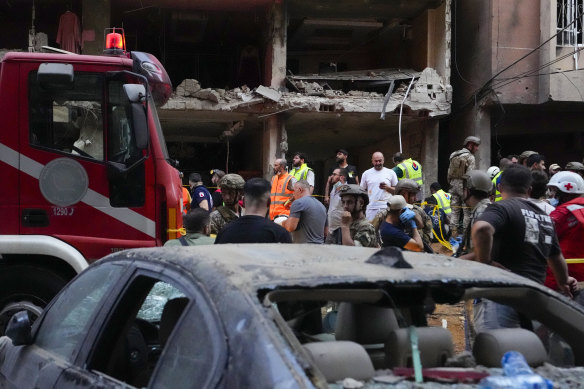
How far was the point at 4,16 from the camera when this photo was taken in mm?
17375

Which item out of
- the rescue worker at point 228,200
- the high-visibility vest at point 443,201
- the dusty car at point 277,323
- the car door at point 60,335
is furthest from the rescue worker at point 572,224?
the high-visibility vest at point 443,201

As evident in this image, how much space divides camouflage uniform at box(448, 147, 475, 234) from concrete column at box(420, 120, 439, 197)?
314cm

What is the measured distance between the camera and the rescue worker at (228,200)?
22.7ft

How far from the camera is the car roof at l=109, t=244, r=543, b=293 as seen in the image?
7.39 feet

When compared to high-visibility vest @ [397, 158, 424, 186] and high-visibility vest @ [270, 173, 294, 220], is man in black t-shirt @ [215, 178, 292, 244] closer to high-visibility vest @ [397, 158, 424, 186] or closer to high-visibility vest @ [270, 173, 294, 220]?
high-visibility vest @ [270, 173, 294, 220]

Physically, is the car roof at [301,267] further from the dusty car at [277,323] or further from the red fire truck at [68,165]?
the red fire truck at [68,165]

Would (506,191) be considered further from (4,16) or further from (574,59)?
(4,16)

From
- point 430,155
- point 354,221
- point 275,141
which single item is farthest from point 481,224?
point 430,155

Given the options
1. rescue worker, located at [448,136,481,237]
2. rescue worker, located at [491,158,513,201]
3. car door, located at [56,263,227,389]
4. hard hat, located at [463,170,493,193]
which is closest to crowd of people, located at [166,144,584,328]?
hard hat, located at [463,170,493,193]

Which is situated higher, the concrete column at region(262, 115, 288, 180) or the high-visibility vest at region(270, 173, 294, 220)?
the concrete column at region(262, 115, 288, 180)

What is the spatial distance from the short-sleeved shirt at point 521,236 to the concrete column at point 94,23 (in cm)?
1216

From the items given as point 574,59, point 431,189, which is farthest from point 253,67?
Result: point 574,59

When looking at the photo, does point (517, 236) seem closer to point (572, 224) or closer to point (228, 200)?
point (572, 224)

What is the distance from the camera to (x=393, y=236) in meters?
6.67
